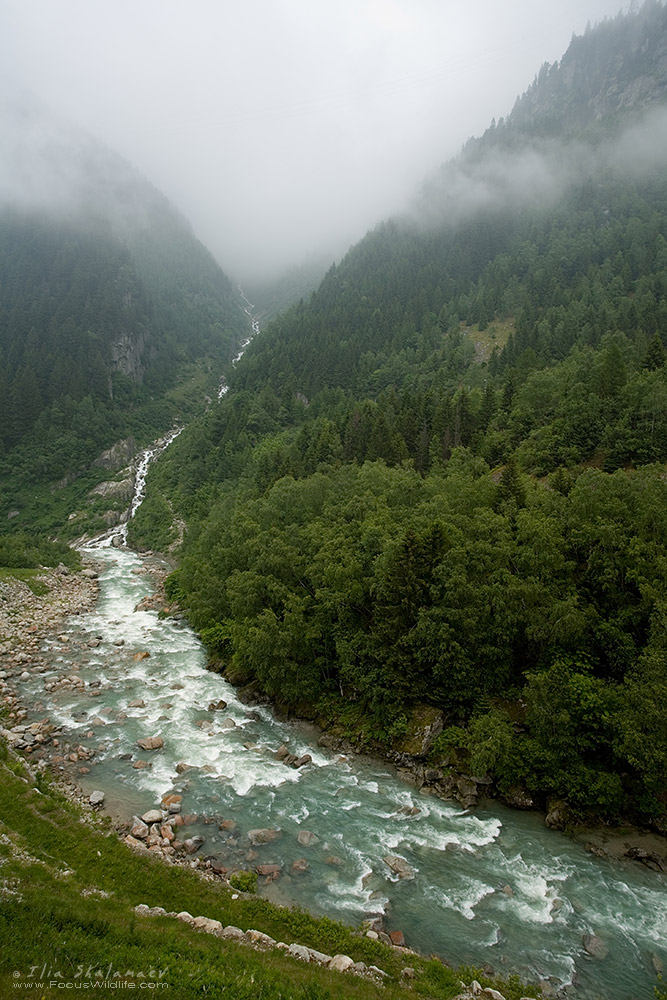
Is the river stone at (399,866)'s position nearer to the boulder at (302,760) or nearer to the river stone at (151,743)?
the boulder at (302,760)

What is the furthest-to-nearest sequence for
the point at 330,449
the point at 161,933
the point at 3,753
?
the point at 330,449 → the point at 3,753 → the point at 161,933

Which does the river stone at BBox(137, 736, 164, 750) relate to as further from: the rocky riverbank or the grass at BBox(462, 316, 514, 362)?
the grass at BBox(462, 316, 514, 362)

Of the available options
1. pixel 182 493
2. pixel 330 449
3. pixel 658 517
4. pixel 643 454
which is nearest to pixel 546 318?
pixel 330 449

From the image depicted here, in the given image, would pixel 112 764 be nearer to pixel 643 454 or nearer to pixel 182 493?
pixel 643 454

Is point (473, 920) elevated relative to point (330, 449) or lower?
lower

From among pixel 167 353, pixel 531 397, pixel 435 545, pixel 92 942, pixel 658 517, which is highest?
pixel 167 353

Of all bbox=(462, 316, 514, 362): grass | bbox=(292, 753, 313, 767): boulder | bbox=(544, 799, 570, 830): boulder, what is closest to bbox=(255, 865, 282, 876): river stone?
bbox=(292, 753, 313, 767): boulder

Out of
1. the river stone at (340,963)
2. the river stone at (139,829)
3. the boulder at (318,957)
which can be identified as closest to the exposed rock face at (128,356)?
the river stone at (139,829)
